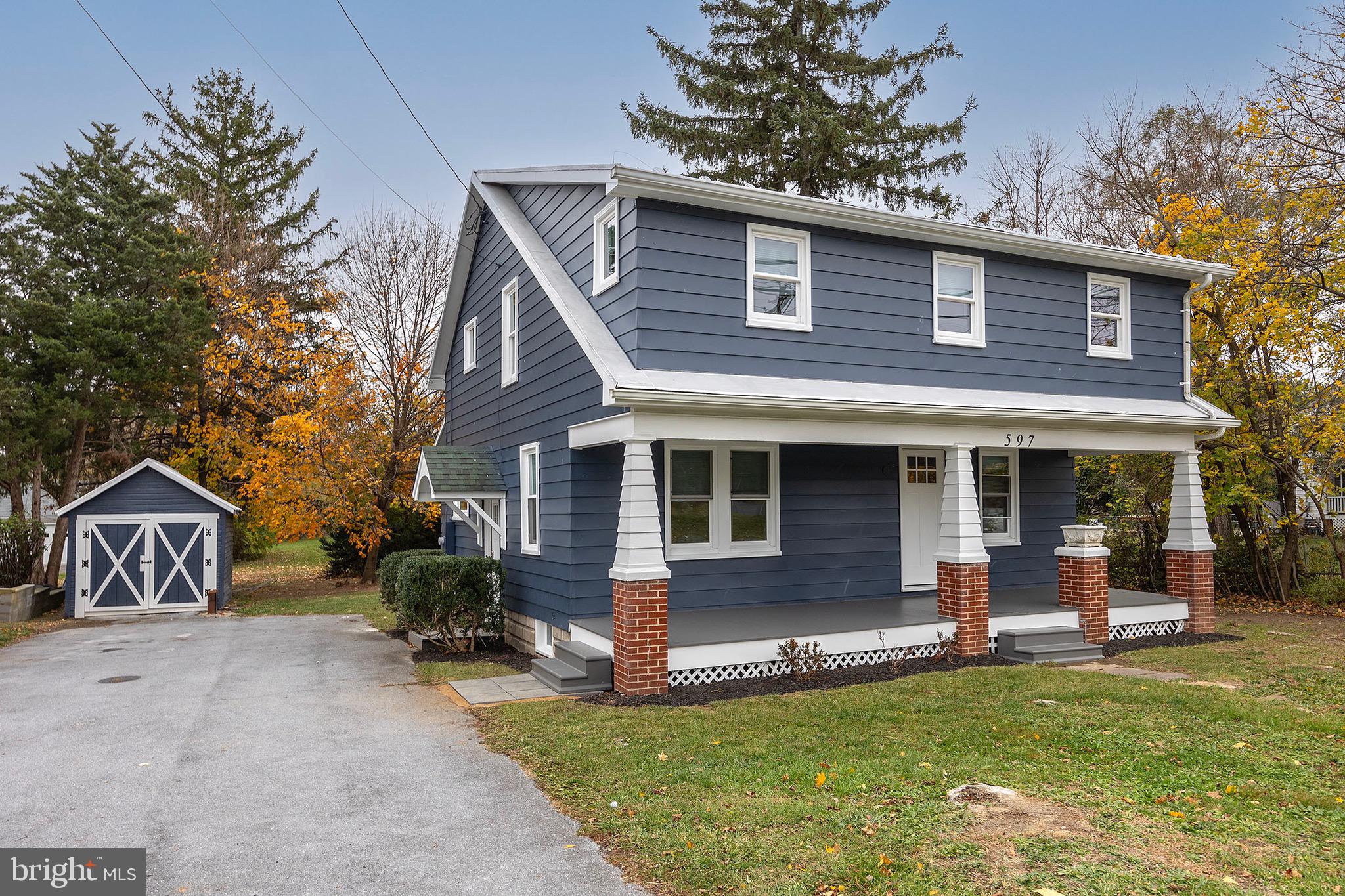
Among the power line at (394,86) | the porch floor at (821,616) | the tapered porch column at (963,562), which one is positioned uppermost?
the power line at (394,86)

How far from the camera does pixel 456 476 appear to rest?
42.1 feet

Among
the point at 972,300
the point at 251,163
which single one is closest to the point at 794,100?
the point at 972,300

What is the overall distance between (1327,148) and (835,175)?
12.5 metres

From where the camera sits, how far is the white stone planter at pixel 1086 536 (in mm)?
11055

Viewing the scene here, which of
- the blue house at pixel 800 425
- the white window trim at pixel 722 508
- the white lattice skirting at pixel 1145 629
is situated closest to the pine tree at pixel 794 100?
the blue house at pixel 800 425

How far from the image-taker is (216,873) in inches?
180

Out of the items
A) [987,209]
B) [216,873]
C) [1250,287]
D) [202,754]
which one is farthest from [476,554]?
[987,209]

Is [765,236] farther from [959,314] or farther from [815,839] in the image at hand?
[815,839]

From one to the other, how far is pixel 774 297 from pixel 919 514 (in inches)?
169

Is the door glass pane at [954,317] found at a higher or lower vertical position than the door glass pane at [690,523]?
higher

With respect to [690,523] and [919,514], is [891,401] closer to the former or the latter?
[690,523]

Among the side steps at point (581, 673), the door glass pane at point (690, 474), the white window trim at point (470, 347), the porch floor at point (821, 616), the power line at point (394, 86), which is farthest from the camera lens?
Answer: the white window trim at point (470, 347)

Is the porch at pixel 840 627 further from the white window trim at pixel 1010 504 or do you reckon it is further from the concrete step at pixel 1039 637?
the white window trim at pixel 1010 504

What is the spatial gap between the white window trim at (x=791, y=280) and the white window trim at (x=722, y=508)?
1.79m
